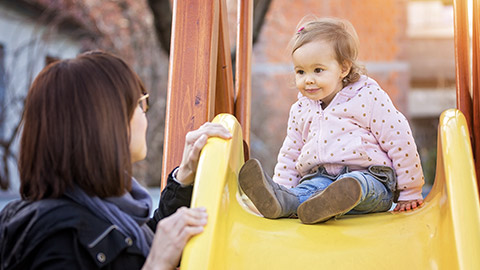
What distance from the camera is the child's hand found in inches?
82.4

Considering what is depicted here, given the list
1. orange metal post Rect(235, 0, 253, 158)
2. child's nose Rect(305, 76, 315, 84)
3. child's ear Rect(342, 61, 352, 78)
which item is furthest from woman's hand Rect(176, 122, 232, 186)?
orange metal post Rect(235, 0, 253, 158)

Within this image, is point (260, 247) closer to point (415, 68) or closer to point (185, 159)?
point (185, 159)

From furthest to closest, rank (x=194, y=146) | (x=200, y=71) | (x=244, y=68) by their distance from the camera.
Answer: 1. (x=244, y=68)
2. (x=200, y=71)
3. (x=194, y=146)

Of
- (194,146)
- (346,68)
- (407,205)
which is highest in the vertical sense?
(346,68)

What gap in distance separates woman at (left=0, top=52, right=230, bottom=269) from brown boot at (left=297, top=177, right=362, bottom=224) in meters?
0.49

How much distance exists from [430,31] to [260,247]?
10.2 metres

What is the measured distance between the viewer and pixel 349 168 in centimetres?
219

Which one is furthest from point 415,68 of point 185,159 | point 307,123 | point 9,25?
point 185,159

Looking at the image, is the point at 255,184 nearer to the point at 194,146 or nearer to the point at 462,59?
the point at 194,146

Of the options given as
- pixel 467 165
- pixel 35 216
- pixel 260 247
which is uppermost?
pixel 35 216

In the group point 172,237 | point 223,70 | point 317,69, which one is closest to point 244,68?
point 223,70

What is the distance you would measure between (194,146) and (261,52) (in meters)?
8.09

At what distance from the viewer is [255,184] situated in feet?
6.11

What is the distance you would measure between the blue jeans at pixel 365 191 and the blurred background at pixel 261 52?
481 centimetres
